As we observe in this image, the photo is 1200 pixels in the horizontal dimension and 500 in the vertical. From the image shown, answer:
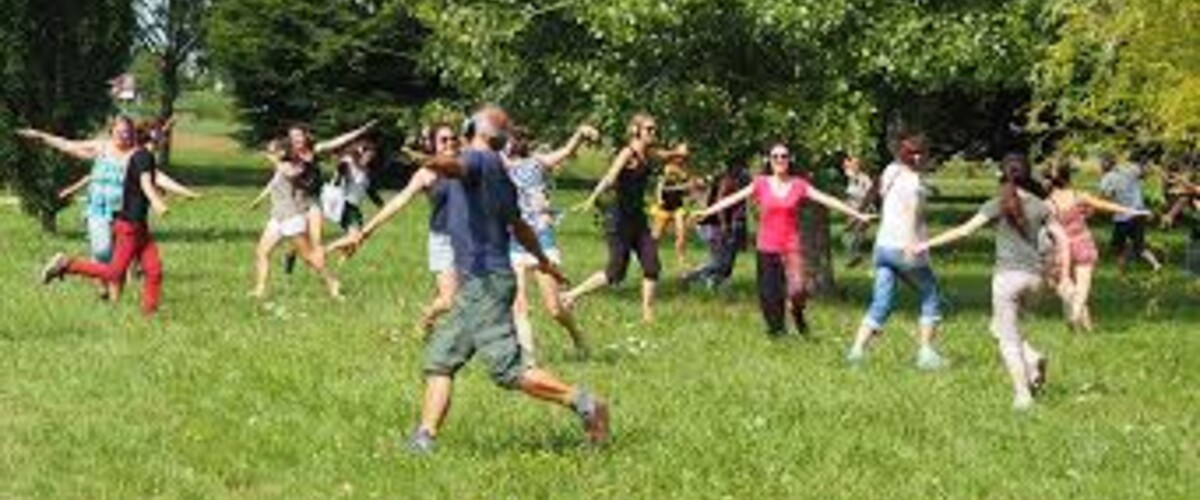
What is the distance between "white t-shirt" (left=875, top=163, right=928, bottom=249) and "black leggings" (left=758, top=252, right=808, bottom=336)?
6.76ft

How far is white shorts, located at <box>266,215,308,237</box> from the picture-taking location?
2177 centimetres

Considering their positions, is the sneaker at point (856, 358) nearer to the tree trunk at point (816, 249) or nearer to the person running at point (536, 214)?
the person running at point (536, 214)

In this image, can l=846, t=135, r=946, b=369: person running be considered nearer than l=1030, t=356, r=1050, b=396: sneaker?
No

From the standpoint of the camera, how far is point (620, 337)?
18.0 metres

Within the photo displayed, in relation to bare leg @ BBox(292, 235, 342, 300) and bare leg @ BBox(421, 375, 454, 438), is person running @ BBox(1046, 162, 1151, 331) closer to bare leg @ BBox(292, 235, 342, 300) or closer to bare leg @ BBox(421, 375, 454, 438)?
bare leg @ BBox(292, 235, 342, 300)

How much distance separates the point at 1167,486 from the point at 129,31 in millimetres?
28996

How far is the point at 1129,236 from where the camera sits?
29.4 meters

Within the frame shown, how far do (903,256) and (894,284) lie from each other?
0.24m

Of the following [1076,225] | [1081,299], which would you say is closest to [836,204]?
[1081,299]

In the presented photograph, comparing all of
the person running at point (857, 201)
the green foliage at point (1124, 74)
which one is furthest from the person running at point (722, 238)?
the green foliage at point (1124, 74)

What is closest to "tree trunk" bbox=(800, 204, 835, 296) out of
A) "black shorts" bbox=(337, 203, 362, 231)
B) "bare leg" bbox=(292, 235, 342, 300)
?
"bare leg" bbox=(292, 235, 342, 300)

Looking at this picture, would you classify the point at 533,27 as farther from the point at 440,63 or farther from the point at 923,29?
the point at 923,29

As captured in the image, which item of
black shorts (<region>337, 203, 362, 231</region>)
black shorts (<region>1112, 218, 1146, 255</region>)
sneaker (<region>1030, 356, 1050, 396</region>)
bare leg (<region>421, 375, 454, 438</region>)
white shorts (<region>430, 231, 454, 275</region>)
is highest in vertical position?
white shorts (<region>430, 231, 454, 275</region>)

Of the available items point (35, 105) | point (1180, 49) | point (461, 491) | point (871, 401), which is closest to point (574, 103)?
point (1180, 49)
